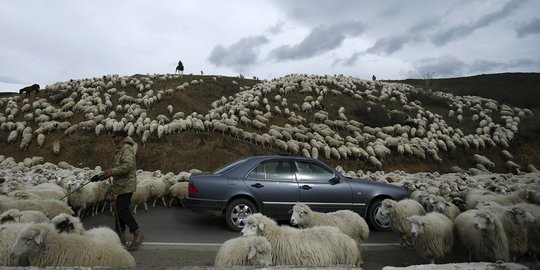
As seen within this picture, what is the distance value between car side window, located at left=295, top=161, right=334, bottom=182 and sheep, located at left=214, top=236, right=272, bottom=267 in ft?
→ 12.7

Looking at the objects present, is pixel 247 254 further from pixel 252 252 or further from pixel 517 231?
pixel 517 231

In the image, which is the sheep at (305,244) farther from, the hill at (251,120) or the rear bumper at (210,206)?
the hill at (251,120)

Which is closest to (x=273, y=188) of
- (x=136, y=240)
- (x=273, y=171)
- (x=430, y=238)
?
(x=273, y=171)

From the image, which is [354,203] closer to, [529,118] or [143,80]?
[143,80]

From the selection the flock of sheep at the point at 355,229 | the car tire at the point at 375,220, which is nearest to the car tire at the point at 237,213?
the flock of sheep at the point at 355,229

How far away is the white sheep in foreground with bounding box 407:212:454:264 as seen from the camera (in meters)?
6.31

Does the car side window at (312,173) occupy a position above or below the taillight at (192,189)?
above

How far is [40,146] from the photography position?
2086cm

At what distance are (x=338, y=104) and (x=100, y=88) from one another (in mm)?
17019

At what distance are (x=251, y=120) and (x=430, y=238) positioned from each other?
17986 mm

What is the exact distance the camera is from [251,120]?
23.8 metres

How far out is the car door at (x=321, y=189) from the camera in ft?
28.1

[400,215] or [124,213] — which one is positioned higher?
[124,213]

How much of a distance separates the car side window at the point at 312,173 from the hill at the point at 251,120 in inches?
407
